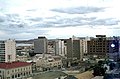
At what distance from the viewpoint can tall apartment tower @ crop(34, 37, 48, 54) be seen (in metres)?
11.8

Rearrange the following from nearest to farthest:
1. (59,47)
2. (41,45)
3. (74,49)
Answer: (74,49), (59,47), (41,45)

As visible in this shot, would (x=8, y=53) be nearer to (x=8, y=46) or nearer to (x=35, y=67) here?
(x=8, y=46)

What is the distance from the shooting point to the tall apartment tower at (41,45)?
11820 millimetres

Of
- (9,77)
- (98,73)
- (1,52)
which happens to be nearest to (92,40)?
(1,52)

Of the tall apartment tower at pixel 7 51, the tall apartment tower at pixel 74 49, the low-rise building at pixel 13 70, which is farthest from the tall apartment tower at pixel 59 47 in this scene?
the low-rise building at pixel 13 70

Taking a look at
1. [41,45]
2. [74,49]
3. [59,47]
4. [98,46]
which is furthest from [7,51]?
[41,45]

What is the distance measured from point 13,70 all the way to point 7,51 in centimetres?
247

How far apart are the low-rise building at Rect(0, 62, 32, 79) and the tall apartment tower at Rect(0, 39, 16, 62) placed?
5.98ft

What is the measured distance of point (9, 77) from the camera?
18.9 ft

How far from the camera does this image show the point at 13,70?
5855mm

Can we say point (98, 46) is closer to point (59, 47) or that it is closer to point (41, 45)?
point (59, 47)

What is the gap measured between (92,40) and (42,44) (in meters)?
Answer: 3.50

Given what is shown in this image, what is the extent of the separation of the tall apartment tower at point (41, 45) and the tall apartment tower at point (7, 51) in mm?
3213

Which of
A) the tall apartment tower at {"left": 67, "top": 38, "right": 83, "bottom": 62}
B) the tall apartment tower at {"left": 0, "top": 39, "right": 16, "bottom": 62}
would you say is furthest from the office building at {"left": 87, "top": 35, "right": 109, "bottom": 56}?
the tall apartment tower at {"left": 0, "top": 39, "right": 16, "bottom": 62}
